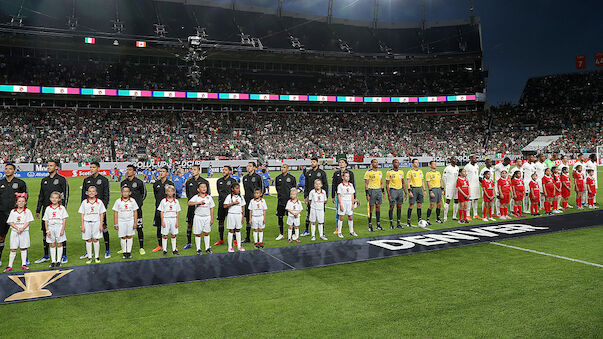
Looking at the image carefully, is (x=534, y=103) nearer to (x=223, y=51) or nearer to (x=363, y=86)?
(x=363, y=86)

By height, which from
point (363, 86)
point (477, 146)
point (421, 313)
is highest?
point (363, 86)

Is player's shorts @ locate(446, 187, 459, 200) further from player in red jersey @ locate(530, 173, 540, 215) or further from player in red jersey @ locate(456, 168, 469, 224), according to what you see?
player in red jersey @ locate(530, 173, 540, 215)

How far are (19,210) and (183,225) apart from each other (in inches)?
233

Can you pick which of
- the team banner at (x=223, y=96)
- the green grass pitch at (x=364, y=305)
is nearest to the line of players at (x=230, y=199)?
the green grass pitch at (x=364, y=305)

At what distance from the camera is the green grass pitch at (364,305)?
17.7 feet

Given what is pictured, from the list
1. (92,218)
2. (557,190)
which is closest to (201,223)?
(92,218)

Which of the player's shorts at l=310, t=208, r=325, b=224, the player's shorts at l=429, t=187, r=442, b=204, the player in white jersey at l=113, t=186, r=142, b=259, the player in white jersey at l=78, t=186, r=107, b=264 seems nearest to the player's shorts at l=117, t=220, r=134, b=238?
the player in white jersey at l=113, t=186, r=142, b=259

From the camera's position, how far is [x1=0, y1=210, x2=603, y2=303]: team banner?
7.28 metres

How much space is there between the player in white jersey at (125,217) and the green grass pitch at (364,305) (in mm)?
2663

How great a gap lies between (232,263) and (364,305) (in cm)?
353

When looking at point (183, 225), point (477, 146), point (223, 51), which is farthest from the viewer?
point (477, 146)

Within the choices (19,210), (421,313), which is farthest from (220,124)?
(421,313)

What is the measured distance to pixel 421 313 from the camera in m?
5.88

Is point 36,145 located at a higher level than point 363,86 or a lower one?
lower
